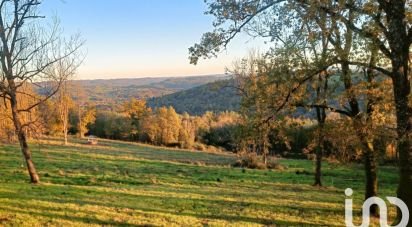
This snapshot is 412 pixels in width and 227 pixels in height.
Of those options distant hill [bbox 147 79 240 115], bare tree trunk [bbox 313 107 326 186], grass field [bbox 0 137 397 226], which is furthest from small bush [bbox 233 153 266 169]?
distant hill [bbox 147 79 240 115]

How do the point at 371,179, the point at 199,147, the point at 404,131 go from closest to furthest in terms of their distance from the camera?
the point at 404,131
the point at 371,179
the point at 199,147

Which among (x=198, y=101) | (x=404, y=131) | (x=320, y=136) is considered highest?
(x=198, y=101)

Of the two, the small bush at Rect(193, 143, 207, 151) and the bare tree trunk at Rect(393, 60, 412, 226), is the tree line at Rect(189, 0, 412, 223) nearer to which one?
the bare tree trunk at Rect(393, 60, 412, 226)

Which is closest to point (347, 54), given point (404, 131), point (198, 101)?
point (404, 131)

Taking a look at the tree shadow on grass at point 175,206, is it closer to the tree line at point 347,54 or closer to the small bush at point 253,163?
the tree line at point 347,54

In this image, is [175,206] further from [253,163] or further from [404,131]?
[253,163]

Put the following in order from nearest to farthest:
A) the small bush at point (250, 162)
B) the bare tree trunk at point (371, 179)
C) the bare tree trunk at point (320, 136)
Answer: the bare tree trunk at point (371, 179) → the bare tree trunk at point (320, 136) → the small bush at point (250, 162)

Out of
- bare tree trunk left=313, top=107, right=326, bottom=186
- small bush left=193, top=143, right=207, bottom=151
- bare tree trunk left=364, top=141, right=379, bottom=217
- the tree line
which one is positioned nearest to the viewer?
the tree line

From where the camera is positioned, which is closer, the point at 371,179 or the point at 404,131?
the point at 404,131

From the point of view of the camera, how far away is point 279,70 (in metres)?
13.9

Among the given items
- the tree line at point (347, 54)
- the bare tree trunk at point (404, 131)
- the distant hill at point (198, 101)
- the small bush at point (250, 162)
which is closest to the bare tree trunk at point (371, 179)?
the tree line at point (347, 54)

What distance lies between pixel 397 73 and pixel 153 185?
53.9 ft

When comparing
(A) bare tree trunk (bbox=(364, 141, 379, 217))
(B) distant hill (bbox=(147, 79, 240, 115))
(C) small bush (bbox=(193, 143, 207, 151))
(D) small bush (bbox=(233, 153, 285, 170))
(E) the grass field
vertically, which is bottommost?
(C) small bush (bbox=(193, 143, 207, 151))

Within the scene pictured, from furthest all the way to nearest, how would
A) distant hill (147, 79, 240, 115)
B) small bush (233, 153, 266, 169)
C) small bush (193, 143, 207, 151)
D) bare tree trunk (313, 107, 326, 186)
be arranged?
distant hill (147, 79, 240, 115)
small bush (193, 143, 207, 151)
small bush (233, 153, 266, 169)
bare tree trunk (313, 107, 326, 186)
